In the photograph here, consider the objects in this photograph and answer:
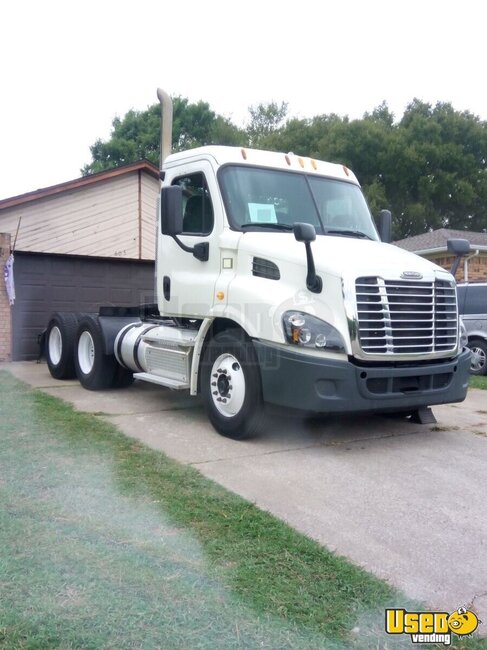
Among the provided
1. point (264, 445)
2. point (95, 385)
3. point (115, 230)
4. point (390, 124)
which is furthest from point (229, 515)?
point (390, 124)

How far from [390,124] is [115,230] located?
84.9 ft

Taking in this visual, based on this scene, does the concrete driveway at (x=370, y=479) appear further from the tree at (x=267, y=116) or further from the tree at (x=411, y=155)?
the tree at (x=267, y=116)

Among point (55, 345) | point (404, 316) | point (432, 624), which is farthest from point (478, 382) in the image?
point (432, 624)

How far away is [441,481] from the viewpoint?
5320 mm

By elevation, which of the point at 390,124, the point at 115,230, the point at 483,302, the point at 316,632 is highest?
the point at 390,124

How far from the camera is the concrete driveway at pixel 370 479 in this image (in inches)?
150

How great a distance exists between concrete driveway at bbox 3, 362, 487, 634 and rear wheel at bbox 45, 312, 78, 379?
1.41m

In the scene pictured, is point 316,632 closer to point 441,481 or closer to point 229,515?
point 229,515

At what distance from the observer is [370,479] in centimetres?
530

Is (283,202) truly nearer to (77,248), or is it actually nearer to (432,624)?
(432,624)

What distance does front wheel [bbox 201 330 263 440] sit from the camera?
615 cm

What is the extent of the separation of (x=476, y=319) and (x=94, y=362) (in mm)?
7132

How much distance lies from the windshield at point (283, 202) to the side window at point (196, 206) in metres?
0.29

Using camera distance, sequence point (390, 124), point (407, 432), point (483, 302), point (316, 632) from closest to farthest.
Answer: point (316, 632) < point (407, 432) < point (483, 302) < point (390, 124)
